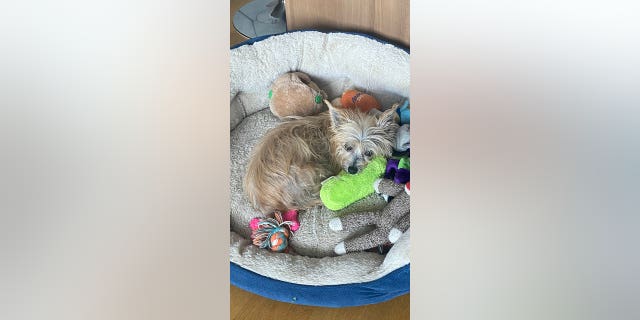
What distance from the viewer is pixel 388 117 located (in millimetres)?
1190

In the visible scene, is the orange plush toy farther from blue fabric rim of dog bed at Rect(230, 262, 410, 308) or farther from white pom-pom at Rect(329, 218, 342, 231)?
blue fabric rim of dog bed at Rect(230, 262, 410, 308)

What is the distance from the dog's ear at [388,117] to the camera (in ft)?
3.89

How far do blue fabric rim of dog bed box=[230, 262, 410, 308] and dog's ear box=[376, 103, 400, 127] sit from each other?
45cm

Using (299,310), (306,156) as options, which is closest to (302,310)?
(299,310)

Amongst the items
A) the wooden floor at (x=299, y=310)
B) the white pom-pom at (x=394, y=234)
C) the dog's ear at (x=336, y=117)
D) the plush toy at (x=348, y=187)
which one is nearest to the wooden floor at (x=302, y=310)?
the wooden floor at (x=299, y=310)

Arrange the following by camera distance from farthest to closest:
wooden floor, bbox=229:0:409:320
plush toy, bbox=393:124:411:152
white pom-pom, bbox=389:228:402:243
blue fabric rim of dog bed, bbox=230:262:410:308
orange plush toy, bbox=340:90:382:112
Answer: orange plush toy, bbox=340:90:382:112, plush toy, bbox=393:124:411:152, white pom-pom, bbox=389:228:402:243, blue fabric rim of dog bed, bbox=230:262:410:308, wooden floor, bbox=229:0:409:320

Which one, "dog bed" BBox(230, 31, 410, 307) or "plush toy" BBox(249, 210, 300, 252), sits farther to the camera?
"plush toy" BBox(249, 210, 300, 252)

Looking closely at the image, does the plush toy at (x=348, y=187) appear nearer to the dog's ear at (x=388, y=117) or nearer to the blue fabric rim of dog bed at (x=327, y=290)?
the dog's ear at (x=388, y=117)

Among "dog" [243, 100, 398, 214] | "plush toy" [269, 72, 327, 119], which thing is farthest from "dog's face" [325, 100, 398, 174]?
"plush toy" [269, 72, 327, 119]

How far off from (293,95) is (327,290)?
61 cm

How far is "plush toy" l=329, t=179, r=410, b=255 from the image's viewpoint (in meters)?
1.06

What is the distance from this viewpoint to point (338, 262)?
1063 mm
